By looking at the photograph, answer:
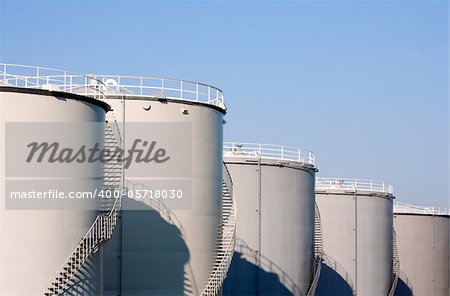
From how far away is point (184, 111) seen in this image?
2597cm

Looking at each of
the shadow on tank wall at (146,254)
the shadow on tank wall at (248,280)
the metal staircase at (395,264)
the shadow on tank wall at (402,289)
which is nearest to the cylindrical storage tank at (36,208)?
the shadow on tank wall at (146,254)

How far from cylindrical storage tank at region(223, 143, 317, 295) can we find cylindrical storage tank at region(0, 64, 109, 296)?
13586mm

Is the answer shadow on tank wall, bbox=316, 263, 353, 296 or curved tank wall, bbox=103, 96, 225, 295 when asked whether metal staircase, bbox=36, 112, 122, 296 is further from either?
shadow on tank wall, bbox=316, 263, 353, 296

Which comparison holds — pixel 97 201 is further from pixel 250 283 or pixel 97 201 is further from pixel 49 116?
pixel 250 283

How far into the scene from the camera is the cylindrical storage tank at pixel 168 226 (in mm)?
25156

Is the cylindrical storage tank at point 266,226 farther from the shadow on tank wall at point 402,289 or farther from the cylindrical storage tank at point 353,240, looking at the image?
the shadow on tank wall at point 402,289

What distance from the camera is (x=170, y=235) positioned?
1004 inches

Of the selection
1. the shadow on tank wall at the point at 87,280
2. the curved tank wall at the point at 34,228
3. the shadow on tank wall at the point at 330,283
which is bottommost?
the shadow on tank wall at the point at 330,283

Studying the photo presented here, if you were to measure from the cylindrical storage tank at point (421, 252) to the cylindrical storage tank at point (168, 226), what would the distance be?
28645 mm

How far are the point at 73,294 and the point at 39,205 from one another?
226 centimetres

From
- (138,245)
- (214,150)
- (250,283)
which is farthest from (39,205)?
(250,283)

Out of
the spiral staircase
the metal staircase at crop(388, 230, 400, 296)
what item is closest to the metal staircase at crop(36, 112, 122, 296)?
the spiral staircase

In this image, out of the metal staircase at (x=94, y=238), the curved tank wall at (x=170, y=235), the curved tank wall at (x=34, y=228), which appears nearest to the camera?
the curved tank wall at (x=34, y=228)

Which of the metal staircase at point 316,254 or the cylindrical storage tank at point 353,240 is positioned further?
the cylindrical storage tank at point 353,240
